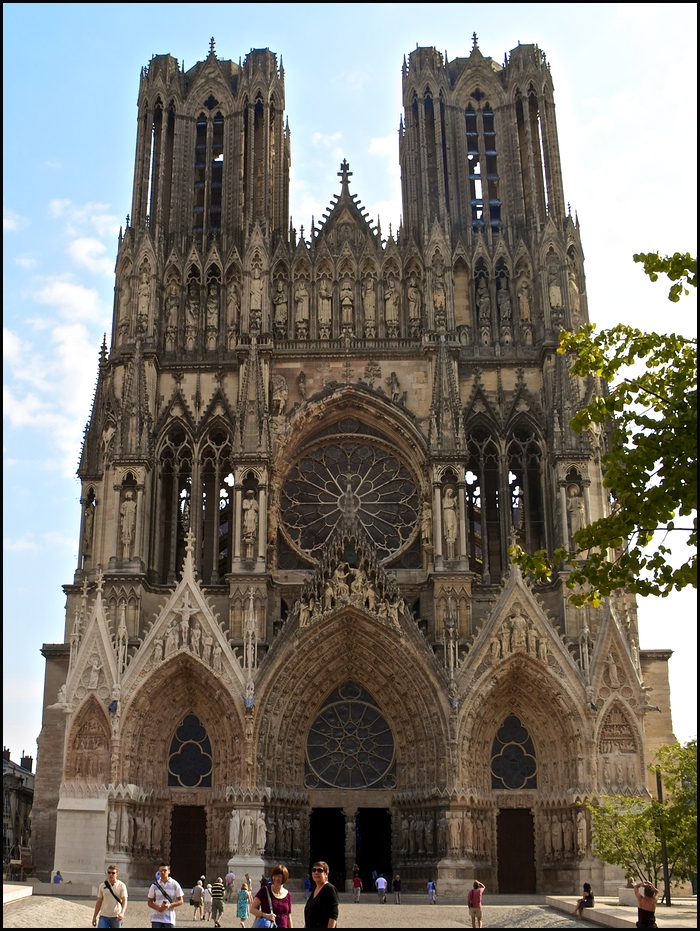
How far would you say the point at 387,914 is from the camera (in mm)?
22641

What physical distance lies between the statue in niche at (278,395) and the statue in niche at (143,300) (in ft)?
14.1

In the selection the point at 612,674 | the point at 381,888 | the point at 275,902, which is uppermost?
the point at 612,674

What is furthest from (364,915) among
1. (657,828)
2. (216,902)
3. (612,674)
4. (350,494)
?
(350,494)

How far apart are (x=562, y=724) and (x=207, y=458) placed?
40.5ft

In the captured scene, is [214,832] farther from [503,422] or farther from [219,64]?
[219,64]

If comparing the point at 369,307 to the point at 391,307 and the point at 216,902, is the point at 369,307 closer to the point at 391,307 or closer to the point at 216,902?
the point at 391,307

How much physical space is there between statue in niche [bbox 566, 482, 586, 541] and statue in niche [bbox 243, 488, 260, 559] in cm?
844

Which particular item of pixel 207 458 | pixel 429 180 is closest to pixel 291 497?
pixel 207 458

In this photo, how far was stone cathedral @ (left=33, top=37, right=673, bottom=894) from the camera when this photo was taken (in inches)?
1106

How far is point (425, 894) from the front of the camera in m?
26.9

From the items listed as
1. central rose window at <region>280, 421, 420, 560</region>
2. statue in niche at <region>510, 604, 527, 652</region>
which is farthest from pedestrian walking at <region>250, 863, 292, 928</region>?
central rose window at <region>280, 421, 420, 560</region>

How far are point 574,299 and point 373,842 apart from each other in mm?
16547

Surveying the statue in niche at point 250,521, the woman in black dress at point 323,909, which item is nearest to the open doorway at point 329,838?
the statue in niche at point 250,521

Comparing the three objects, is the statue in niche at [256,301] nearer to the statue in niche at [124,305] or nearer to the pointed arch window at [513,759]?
the statue in niche at [124,305]
